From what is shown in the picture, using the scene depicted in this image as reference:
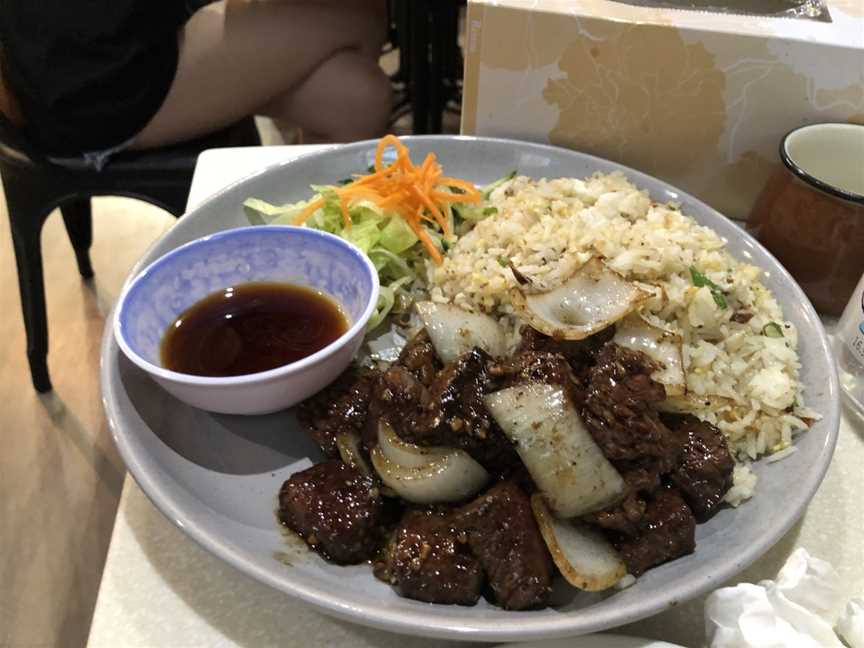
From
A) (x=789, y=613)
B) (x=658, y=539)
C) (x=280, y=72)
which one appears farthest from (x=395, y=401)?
(x=280, y=72)

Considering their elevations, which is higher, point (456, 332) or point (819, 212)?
point (819, 212)

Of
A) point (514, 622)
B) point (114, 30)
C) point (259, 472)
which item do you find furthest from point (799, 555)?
point (114, 30)

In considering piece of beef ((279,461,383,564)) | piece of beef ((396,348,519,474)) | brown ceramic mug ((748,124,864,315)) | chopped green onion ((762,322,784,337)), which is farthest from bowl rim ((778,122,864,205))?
piece of beef ((279,461,383,564))

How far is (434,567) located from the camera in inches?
38.7

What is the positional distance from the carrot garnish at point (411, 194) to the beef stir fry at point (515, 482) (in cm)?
55

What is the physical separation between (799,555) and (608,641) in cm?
30

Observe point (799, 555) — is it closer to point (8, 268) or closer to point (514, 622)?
point (514, 622)

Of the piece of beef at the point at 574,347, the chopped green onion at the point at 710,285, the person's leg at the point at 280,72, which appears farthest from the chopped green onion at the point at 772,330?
the person's leg at the point at 280,72

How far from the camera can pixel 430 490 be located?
1072mm

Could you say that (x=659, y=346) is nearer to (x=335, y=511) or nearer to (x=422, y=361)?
(x=422, y=361)

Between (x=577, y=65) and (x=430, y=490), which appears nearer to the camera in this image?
(x=430, y=490)

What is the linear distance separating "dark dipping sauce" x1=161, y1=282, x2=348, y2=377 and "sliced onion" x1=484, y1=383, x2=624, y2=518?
0.45 m

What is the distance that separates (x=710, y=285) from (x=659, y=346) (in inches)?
10.3

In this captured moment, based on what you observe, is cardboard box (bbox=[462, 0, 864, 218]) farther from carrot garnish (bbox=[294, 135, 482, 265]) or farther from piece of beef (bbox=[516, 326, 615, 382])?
piece of beef (bbox=[516, 326, 615, 382])
